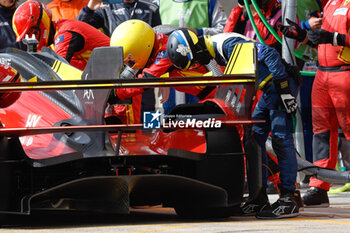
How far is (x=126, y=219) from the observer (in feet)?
17.2

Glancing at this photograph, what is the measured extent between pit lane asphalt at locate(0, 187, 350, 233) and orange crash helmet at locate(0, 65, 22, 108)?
78 centimetres

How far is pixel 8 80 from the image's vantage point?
4.91 metres

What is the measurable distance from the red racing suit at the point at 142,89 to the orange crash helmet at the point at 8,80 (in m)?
0.62

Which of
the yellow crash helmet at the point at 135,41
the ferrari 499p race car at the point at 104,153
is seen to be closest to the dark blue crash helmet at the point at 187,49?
the ferrari 499p race car at the point at 104,153

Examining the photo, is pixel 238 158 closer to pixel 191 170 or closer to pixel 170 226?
pixel 191 170

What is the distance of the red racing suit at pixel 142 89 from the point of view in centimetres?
456

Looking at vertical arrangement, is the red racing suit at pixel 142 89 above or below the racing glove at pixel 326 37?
below

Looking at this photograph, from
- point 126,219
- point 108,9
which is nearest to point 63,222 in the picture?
point 126,219

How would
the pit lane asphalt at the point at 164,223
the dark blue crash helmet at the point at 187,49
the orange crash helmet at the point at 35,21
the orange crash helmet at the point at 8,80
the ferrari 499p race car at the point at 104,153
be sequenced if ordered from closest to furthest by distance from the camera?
the pit lane asphalt at the point at 164,223 → the ferrari 499p race car at the point at 104,153 → the orange crash helmet at the point at 8,80 → the dark blue crash helmet at the point at 187,49 → the orange crash helmet at the point at 35,21

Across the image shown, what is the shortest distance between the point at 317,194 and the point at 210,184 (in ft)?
6.43

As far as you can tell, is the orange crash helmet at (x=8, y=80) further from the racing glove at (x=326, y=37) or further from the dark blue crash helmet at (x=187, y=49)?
the racing glove at (x=326, y=37)

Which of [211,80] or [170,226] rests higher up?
[211,80]

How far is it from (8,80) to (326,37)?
285 cm

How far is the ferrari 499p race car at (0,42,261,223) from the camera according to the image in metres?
4.53
